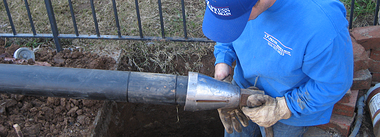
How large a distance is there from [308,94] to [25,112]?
2.29m

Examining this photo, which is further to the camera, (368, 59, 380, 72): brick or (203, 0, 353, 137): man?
(368, 59, 380, 72): brick

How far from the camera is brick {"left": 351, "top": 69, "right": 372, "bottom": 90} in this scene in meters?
2.17

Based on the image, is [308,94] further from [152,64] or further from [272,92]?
[152,64]

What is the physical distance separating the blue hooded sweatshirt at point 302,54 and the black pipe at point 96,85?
0.51 m

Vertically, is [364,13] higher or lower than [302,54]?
lower

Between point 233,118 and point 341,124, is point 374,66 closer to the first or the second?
point 341,124

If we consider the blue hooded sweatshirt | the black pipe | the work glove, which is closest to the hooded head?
the blue hooded sweatshirt

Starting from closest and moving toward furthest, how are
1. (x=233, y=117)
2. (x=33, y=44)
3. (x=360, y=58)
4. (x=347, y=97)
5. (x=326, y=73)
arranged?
(x=326, y=73) → (x=233, y=117) → (x=347, y=97) → (x=360, y=58) → (x=33, y=44)

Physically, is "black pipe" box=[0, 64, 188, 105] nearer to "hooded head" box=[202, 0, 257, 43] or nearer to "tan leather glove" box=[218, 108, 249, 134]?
"hooded head" box=[202, 0, 257, 43]

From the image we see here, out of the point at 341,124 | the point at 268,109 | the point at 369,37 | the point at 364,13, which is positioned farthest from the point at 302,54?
the point at 364,13

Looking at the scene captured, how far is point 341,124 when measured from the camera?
83.4 inches

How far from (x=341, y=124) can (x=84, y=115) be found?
2116 millimetres

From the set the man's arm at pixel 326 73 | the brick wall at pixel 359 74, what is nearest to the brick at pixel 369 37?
the brick wall at pixel 359 74

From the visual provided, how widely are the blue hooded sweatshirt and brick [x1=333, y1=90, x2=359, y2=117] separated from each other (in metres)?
0.35
